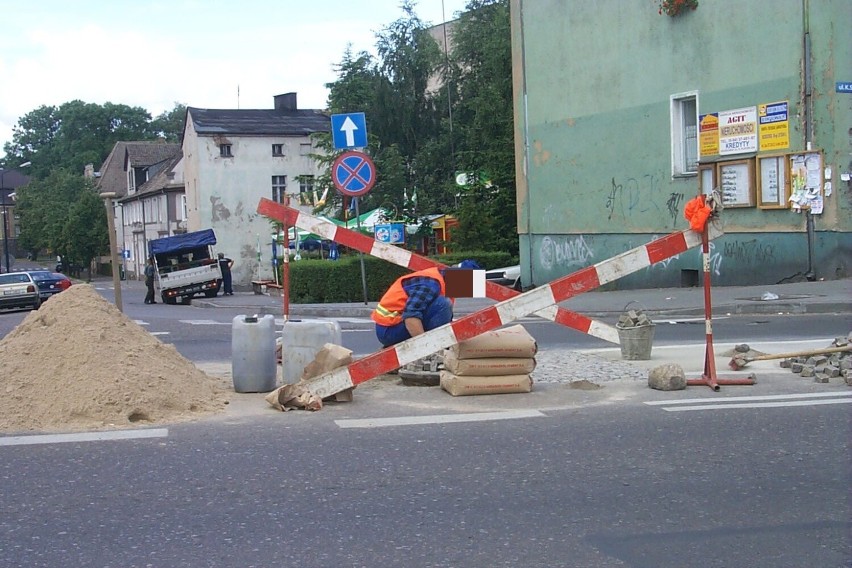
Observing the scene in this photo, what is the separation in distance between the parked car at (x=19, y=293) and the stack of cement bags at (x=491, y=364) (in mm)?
25309

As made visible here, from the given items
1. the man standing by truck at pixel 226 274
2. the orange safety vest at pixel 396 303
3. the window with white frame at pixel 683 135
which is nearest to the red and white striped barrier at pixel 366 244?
the orange safety vest at pixel 396 303

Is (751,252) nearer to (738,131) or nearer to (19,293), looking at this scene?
(738,131)

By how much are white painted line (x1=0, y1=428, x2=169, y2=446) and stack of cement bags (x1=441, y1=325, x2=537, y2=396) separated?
2.55 meters

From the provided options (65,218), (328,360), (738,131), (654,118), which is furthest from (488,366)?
(65,218)

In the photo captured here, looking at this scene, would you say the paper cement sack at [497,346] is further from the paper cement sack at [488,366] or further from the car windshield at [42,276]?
the car windshield at [42,276]

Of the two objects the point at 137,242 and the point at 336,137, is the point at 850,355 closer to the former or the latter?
the point at 336,137

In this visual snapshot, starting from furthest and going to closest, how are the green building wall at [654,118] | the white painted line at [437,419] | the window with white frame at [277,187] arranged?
the window with white frame at [277,187] < the green building wall at [654,118] < the white painted line at [437,419]

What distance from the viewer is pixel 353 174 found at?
17.3m

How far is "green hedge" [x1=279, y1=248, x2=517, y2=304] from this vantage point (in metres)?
25.9

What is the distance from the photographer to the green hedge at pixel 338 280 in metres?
25.9

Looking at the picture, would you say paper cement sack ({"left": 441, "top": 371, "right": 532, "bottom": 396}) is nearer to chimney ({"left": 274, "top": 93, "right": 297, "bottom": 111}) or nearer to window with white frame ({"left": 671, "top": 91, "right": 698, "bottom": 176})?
window with white frame ({"left": 671, "top": 91, "right": 698, "bottom": 176})

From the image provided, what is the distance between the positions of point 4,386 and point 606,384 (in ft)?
16.7

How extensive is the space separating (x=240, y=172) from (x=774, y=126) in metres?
40.8

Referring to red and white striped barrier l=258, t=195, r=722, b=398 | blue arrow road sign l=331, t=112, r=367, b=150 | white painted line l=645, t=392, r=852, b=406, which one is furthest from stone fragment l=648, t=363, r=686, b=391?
blue arrow road sign l=331, t=112, r=367, b=150
